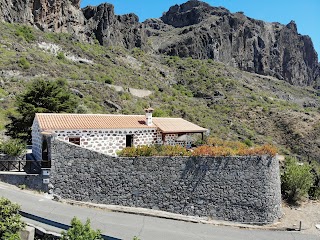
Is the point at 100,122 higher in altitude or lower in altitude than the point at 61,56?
lower

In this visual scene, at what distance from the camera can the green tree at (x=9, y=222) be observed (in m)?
9.14

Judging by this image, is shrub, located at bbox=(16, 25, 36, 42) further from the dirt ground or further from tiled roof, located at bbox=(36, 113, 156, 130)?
the dirt ground

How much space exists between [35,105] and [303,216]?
1796cm

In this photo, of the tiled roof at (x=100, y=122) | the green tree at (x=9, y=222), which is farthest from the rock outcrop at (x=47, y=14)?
the green tree at (x=9, y=222)

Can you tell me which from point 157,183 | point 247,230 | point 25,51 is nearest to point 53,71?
point 25,51

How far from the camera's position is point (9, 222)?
31.2 feet

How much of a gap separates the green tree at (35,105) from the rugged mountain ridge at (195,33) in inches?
1696

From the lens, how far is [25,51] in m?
48.5

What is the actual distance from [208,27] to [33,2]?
56.1 metres

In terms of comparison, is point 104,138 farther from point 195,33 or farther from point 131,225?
point 195,33

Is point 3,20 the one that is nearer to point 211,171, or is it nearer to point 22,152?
point 22,152

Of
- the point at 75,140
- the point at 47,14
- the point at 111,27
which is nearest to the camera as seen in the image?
the point at 75,140

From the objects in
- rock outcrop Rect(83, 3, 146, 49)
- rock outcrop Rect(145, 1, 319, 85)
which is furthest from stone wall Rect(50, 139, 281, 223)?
rock outcrop Rect(145, 1, 319, 85)

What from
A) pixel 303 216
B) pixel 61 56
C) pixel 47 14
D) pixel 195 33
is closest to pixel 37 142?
pixel 303 216
